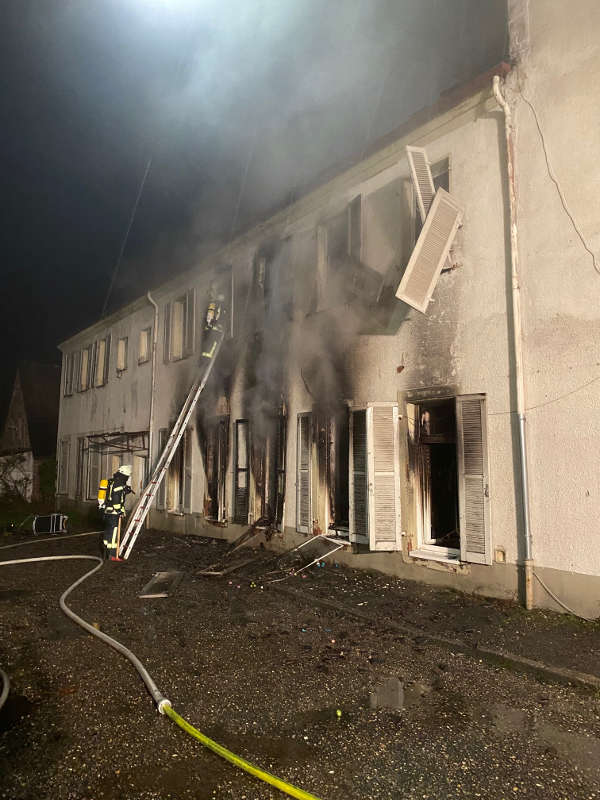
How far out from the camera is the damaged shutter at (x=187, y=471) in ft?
36.9

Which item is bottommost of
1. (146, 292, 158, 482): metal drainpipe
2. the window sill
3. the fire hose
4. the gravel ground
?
the gravel ground

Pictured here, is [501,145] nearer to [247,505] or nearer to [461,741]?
[461,741]

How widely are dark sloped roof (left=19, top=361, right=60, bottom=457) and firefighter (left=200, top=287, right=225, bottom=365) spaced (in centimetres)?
1503

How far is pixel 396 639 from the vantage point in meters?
4.45

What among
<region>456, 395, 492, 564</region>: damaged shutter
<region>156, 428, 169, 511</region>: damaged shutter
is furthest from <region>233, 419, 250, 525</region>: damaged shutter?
<region>456, 395, 492, 564</region>: damaged shutter

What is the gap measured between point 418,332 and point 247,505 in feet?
15.3

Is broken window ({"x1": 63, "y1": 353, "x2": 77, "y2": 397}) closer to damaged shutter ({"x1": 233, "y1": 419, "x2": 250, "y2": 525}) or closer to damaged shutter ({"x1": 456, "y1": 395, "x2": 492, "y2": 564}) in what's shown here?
damaged shutter ({"x1": 233, "y1": 419, "x2": 250, "y2": 525})

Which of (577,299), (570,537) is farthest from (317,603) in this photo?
(577,299)

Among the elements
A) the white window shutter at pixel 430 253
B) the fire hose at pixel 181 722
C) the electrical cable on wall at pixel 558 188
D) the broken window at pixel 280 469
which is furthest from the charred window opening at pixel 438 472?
the fire hose at pixel 181 722

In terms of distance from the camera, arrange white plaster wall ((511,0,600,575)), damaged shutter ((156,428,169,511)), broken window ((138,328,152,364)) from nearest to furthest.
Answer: white plaster wall ((511,0,600,575))
damaged shutter ((156,428,169,511))
broken window ((138,328,152,364))

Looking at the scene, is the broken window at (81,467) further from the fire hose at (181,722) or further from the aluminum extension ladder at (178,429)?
the fire hose at (181,722)

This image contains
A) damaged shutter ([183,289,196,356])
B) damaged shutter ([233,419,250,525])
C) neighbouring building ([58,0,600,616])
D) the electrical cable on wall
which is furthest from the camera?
damaged shutter ([183,289,196,356])

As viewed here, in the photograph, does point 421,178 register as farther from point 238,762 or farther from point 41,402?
point 41,402

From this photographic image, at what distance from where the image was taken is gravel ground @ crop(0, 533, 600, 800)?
2455 mm
